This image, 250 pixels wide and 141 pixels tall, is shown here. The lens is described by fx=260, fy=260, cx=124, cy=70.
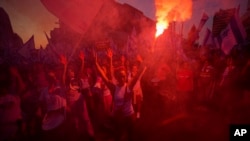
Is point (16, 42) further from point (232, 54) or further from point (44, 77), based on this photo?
point (232, 54)

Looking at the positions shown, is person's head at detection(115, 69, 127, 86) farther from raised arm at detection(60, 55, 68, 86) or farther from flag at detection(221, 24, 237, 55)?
flag at detection(221, 24, 237, 55)

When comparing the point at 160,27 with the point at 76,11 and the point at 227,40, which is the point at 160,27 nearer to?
the point at 227,40

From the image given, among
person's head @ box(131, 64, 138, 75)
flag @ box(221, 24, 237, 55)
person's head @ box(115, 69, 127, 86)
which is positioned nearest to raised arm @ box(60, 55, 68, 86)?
person's head @ box(115, 69, 127, 86)

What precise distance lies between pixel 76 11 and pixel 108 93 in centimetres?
186

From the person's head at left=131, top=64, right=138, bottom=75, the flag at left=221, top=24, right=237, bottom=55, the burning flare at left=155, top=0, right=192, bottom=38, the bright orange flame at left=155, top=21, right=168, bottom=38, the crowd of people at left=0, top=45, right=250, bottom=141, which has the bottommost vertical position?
the crowd of people at left=0, top=45, right=250, bottom=141

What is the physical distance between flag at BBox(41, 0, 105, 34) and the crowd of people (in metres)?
0.67

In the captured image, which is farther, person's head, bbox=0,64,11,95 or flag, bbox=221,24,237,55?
flag, bbox=221,24,237,55

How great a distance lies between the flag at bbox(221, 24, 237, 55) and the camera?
5965mm

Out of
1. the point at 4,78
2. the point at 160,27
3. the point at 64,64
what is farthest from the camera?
the point at 160,27

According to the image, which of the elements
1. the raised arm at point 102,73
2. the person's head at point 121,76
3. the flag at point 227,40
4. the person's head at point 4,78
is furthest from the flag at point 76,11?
the flag at point 227,40

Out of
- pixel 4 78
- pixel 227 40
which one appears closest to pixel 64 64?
pixel 4 78

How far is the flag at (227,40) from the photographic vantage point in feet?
19.6

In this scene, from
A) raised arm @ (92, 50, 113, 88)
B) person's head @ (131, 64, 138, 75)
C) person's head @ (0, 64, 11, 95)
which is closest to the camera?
person's head @ (0, 64, 11, 95)

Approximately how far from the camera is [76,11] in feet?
17.9
